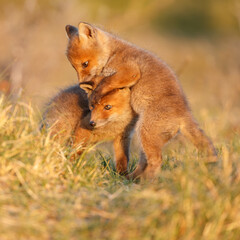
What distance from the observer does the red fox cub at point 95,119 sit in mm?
4832

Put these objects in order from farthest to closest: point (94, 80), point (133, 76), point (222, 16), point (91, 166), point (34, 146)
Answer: point (222, 16), point (94, 80), point (133, 76), point (91, 166), point (34, 146)

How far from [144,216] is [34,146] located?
141 centimetres

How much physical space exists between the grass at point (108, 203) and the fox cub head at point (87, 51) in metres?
1.80

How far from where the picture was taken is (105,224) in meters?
3.05

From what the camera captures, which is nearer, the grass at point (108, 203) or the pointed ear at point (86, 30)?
the grass at point (108, 203)

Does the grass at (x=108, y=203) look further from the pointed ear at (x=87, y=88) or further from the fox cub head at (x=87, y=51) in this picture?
the fox cub head at (x=87, y=51)

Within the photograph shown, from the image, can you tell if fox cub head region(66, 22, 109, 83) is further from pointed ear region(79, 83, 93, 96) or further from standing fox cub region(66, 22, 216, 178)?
pointed ear region(79, 83, 93, 96)

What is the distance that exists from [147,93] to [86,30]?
1635mm

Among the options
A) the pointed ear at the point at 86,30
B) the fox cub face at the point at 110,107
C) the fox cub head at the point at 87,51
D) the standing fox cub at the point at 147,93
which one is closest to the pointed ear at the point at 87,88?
the standing fox cub at the point at 147,93

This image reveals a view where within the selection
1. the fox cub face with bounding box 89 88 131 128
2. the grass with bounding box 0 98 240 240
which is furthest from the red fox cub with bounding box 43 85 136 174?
the grass with bounding box 0 98 240 240

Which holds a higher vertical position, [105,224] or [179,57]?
[105,224]

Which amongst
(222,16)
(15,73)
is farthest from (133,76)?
(222,16)

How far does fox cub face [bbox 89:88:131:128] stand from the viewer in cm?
481

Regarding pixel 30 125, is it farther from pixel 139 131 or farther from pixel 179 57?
pixel 179 57
